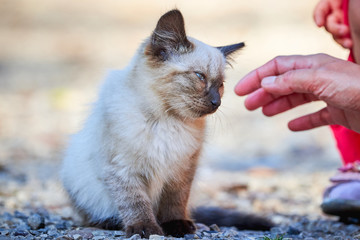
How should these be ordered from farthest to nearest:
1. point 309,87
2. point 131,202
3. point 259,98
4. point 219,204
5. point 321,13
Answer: point 219,204 < point 321,13 < point 259,98 < point 131,202 < point 309,87

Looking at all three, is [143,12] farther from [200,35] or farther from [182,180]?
[182,180]

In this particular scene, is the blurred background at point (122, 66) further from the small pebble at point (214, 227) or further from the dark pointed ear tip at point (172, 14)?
the small pebble at point (214, 227)

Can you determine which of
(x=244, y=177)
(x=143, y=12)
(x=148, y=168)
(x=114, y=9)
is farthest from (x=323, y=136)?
(x=114, y=9)

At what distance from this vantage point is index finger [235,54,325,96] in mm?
3025

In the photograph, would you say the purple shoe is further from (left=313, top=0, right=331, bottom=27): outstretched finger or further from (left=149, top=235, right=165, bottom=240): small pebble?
(left=149, top=235, right=165, bottom=240): small pebble

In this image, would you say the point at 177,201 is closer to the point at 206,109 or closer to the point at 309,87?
the point at 206,109

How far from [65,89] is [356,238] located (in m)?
6.65

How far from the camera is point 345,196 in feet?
12.0

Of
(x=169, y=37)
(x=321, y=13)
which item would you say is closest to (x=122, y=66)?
(x=321, y=13)

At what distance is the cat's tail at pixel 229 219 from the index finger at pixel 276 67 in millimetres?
942

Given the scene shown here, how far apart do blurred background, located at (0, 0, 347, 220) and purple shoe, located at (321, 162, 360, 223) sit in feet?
2.04

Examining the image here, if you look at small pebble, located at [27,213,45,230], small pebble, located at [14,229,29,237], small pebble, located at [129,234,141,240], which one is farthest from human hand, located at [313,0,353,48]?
small pebble, located at [14,229,29,237]

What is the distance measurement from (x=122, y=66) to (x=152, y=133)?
21.0 ft

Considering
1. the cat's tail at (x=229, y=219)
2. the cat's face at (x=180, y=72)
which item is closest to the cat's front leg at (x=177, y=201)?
the cat's face at (x=180, y=72)
